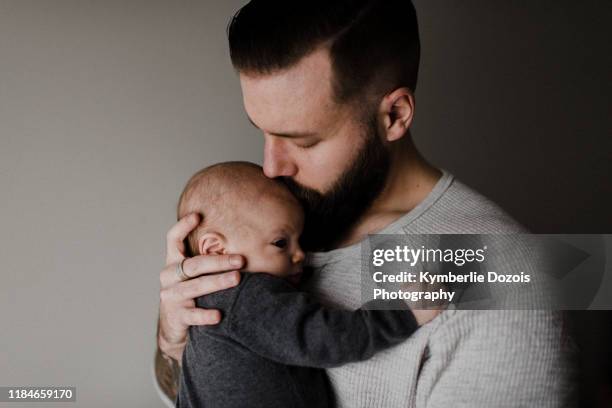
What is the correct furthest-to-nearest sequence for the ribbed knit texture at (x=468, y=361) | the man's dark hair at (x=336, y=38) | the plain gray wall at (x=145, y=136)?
the plain gray wall at (x=145, y=136) → the man's dark hair at (x=336, y=38) → the ribbed knit texture at (x=468, y=361)

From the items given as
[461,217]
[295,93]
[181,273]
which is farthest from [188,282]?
[461,217]

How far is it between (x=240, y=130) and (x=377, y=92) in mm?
677

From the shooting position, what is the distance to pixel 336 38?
951 millimetres

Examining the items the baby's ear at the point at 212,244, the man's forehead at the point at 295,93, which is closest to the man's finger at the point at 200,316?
→ the baby's ear at the point at 212,244

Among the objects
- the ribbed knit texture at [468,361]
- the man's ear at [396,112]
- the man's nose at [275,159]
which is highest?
the man's ear at [396,112]

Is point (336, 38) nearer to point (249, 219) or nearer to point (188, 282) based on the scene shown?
point (249, 219)

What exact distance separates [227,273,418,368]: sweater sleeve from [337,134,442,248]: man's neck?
180 mm

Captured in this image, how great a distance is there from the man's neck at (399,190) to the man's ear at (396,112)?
1.6 inches

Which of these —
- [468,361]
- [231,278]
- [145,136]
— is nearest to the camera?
[468,361]

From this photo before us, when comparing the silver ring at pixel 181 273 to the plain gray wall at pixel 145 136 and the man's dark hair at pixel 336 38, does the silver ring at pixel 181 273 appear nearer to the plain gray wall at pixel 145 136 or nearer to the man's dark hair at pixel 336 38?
the man's dark hair at pixel 336 38

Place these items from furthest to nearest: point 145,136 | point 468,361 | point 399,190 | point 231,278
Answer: point 145,136 < point 399,190 < point 231,278 < point 468,361

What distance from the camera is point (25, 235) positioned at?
61.0 inches

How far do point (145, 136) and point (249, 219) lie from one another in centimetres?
69

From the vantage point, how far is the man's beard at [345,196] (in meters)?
1.04
